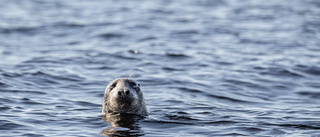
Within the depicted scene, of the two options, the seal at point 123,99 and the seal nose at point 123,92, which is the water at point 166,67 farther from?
the seal nose at point 123,92

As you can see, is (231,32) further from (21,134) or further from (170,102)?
(21,134)

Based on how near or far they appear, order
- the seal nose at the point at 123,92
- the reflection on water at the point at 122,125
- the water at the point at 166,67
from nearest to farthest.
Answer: the reflection on water at the point at 122,125 → the seal nose at the point at 123,92 → the water at the point at 166,67

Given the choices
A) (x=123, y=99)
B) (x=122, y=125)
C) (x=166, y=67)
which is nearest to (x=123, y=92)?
(x=123, y=99)

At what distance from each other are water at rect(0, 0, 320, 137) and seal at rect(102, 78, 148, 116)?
25 centimetres

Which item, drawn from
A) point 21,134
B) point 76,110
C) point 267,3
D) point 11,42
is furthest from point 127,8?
point 21,134

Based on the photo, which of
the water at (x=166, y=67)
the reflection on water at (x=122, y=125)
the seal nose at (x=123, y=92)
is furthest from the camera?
the water at (x=166, y=67)

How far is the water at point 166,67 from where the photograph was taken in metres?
9.27

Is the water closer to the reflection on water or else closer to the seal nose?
the reflection on water

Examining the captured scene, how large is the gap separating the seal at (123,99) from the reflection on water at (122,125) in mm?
90

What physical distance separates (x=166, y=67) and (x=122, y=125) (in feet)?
22.1

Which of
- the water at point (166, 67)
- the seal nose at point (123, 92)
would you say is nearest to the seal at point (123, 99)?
the seal nose at point (123, 92)

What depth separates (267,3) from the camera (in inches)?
1212

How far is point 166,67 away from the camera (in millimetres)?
15469

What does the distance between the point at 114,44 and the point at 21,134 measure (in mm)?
10919
